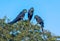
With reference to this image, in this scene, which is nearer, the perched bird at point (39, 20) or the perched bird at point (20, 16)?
the perched bird at point (39, 20)

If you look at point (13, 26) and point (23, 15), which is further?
point (23, 15)

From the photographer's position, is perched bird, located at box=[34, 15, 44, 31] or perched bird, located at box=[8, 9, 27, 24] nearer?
perched bird, located at box=[34, 15, 44, 31]

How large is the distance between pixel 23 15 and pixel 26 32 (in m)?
1.92

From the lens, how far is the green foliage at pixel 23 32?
10609 millimetres

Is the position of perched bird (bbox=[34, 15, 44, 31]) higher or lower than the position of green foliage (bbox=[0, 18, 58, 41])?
higher

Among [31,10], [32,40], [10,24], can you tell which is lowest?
[32,40]

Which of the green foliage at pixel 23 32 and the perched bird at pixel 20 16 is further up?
the perched bird at pixel 20 16

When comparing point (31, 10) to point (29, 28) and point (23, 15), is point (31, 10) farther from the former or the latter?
point (29, 28)

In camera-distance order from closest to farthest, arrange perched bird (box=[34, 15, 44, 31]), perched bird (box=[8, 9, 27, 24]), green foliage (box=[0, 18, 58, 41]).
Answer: green foliage (box=[0, 18, 58, 41]) < perched bird (box=[34, 15, 44, 31]) < perched bird (box=[8, 9, 27, 24])

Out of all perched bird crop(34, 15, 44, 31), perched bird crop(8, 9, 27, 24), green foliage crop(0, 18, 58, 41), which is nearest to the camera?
green foliage crop(0, 18, 58, 41)

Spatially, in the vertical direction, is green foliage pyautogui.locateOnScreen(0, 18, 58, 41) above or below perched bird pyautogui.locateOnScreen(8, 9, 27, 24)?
below

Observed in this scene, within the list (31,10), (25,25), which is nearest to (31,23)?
(25,25)

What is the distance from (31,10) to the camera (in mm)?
13141

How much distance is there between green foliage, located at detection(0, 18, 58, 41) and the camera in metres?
10.6
